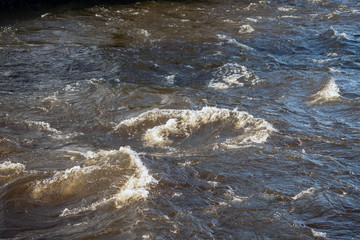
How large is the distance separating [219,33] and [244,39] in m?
0.98

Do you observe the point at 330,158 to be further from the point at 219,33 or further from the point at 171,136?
the point at 219,33

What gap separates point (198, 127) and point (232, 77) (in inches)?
118

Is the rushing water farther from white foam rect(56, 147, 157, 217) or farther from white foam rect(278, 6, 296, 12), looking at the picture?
white foam rect(278, 6, 296, 12)

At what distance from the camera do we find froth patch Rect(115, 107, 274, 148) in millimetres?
6996

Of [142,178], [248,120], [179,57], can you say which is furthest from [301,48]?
[142,178]

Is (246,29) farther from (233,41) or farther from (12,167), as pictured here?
(12,167)

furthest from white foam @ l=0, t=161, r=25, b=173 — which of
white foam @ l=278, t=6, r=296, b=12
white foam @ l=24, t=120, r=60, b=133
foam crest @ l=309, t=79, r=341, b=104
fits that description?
white foam @ l=278, t=6, r=296, b=12

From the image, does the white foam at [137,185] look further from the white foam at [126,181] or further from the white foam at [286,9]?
the white foam at [286,9]

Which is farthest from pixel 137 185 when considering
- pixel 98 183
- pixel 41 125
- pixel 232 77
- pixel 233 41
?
pixel 233 41

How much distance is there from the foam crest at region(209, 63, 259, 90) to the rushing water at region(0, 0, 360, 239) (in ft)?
0.16

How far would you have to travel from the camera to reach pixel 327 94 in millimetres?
8875

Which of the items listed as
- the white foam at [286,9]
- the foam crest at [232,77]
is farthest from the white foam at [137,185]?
the white foam at [286,9]

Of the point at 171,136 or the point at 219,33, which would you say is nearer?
the point at 171,136

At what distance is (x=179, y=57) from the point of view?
37.1 ft
